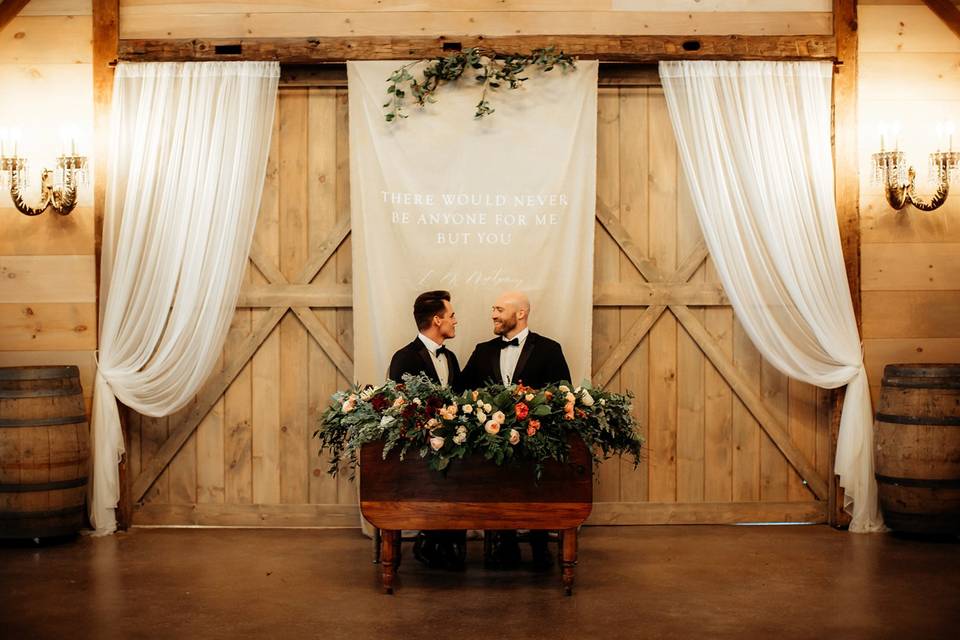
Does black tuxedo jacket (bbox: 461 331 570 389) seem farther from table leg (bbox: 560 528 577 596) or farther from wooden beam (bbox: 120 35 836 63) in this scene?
wooden beam (bbox: 120 35 836 63)

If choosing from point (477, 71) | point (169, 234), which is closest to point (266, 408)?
point (169, 234)

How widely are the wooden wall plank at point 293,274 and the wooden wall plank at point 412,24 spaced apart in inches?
15.4

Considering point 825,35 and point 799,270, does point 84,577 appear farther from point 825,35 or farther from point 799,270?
point 825,35

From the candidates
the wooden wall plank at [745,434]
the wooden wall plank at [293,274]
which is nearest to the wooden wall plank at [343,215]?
the wooden wall plank at [293,274]

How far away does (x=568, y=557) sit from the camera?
13.7 ft

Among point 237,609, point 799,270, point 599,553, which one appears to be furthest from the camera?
point 799,270

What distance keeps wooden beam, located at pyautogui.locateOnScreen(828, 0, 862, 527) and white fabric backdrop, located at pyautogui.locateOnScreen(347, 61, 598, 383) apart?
141cm

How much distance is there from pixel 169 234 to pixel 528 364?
212cm

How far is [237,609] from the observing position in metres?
4.01

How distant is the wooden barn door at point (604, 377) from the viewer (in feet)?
18.6

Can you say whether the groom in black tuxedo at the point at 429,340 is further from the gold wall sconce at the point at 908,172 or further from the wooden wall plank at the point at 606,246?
the gold wall sconce at the point at 908,172

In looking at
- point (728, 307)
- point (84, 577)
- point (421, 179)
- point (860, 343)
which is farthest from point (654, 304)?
point (84, 577)

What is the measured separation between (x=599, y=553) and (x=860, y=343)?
1.93 meters

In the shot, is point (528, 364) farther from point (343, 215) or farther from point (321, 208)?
point (321, 208)
